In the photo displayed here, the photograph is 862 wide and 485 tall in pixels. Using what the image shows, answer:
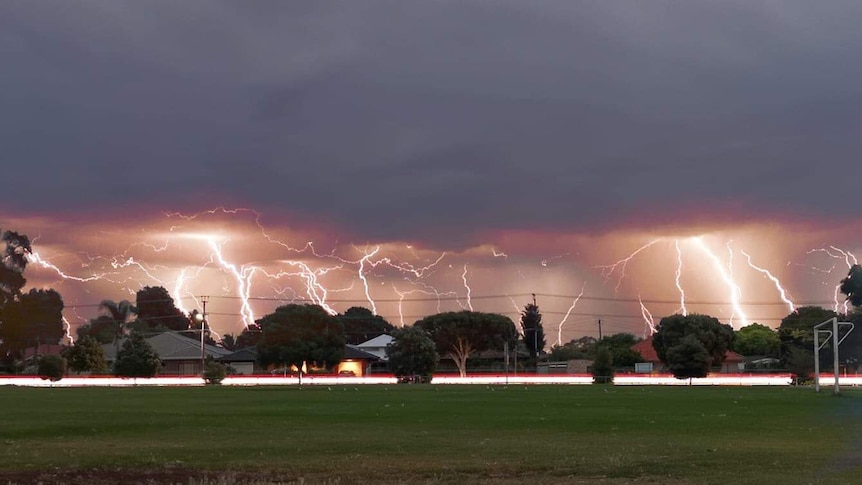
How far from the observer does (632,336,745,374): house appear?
452ft

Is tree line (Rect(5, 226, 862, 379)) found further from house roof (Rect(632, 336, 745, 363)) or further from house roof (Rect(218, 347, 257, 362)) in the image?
house roof (Rect(218, 347, 257, 362))

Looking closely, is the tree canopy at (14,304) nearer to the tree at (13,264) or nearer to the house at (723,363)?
the tree at (13,264)

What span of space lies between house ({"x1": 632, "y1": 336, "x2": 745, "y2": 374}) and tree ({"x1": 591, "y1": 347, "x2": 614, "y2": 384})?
2523cm

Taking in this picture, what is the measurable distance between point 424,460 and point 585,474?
12.2ft

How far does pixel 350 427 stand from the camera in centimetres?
3206

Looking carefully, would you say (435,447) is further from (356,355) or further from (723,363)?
(723,363)

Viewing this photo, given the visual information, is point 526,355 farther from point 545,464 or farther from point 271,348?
point 545,464

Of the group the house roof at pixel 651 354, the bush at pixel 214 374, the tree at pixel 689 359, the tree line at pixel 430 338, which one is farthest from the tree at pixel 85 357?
the house roof at pixel 651 354

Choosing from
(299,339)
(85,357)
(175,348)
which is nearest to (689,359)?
(299,339)

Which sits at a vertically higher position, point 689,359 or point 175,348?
point 175,348

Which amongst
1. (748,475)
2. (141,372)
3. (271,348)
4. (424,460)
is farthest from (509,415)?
(141,372)

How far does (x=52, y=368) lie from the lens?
109 meters

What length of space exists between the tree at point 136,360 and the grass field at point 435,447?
78169 millimetres

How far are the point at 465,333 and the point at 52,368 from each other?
53705mm
